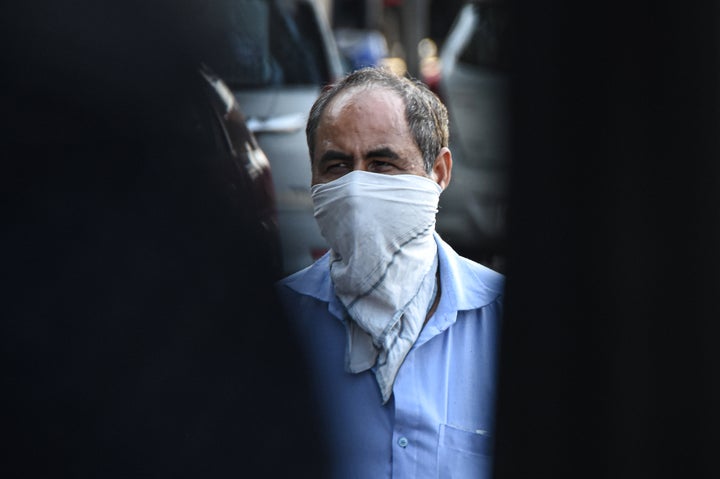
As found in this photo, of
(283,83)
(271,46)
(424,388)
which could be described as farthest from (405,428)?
(283,83)

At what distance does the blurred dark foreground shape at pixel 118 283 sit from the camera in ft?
3.52

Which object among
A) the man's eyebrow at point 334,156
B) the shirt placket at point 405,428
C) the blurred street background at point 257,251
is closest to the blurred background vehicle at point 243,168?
the blurred street background at point 257,251

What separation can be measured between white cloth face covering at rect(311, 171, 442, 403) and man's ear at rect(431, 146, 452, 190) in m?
0.06

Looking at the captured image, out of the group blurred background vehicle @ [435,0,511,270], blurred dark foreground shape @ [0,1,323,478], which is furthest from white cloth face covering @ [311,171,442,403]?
blurred dark foreground shape @ [0,1,323,478]

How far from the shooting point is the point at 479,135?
5.30 ft

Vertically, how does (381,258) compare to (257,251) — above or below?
below

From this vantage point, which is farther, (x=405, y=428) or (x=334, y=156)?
(x=334, y=156)

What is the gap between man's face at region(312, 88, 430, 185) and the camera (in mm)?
1814

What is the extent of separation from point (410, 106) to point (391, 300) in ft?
1.29

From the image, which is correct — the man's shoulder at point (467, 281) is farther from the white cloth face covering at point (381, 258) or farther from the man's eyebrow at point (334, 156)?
the man's eyebrow at point (334, 156)

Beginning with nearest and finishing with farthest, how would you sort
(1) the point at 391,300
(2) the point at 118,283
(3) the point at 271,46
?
1. (2) the point at 118,283
2. (1) the point at 391,300
3. (3) the point at 271,46

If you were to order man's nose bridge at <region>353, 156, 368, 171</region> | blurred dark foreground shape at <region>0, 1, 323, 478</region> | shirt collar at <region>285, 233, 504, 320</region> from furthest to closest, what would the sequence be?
man's nose bridge at <region>353, 156, 368, 171</region>
shirt collar at <region>285, 233, 504, 320</region>
blurred dark foreground shape at <region>0, 1, 323, 478</region>

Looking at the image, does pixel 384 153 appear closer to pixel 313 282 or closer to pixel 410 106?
pixel 410 106

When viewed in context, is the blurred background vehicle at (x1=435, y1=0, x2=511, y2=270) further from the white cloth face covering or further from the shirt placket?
the shirt placket
